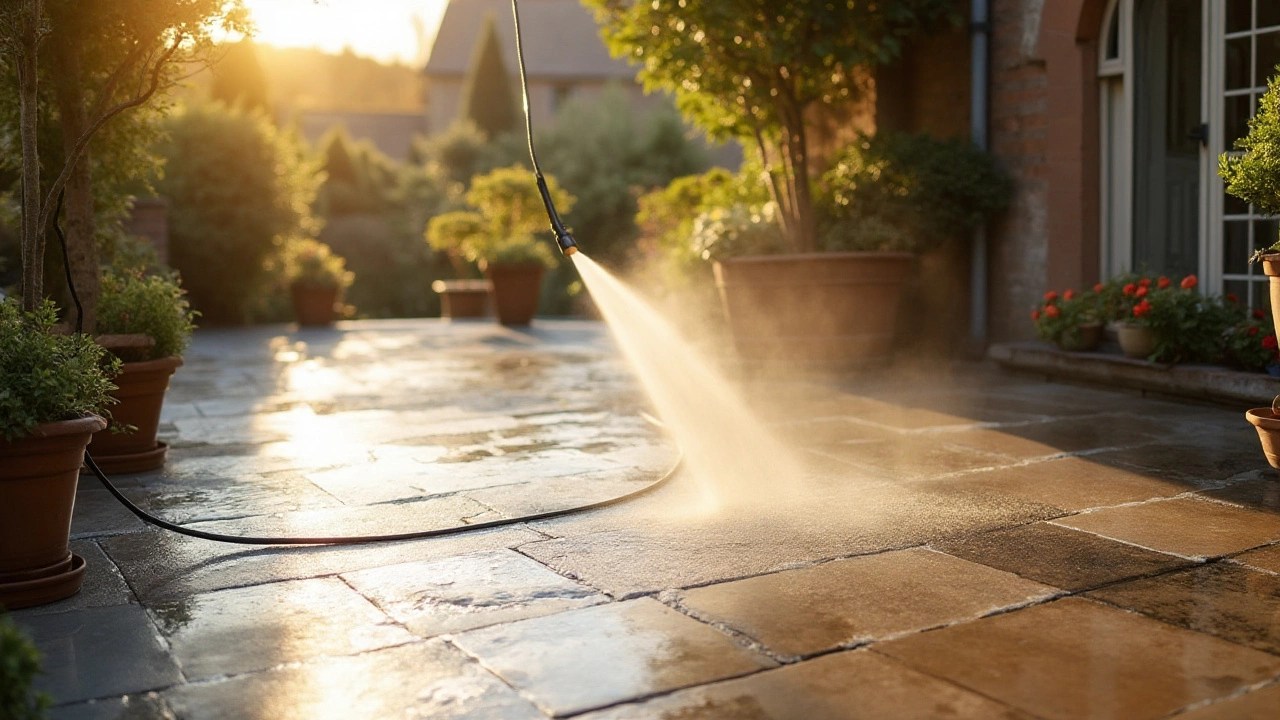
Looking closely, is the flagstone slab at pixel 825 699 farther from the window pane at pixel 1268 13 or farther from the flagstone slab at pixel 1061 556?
the window pane at pixel 1268 13

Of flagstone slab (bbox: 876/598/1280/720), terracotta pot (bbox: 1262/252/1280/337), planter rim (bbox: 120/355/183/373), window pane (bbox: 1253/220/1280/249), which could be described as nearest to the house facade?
window pane (bbox: 1253/220/1280/249)

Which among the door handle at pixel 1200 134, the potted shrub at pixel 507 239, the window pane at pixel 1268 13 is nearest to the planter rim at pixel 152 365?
the door handle at pixel 1200 134

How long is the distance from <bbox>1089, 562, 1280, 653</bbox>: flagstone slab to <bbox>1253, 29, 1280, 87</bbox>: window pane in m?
3.94

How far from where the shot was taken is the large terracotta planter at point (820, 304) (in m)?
7.55

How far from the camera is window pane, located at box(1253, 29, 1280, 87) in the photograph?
20.0 ft

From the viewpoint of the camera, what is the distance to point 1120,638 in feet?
8.73

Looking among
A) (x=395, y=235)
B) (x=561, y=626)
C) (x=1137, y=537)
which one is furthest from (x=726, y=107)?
(x=395, y=235)

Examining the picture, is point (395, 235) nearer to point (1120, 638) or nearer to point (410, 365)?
point (410, 365)

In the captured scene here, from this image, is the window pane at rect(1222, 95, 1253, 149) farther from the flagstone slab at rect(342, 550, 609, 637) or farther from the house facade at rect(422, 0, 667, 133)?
the house facade at rect(422, 0, 667, 133)

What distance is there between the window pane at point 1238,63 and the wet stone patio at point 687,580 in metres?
1.85

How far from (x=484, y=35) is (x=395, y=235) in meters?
7.34

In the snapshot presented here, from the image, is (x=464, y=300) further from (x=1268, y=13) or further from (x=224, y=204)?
(x=1268, y=13)

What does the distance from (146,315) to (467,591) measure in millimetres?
2515

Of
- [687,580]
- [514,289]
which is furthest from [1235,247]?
[514,289]
